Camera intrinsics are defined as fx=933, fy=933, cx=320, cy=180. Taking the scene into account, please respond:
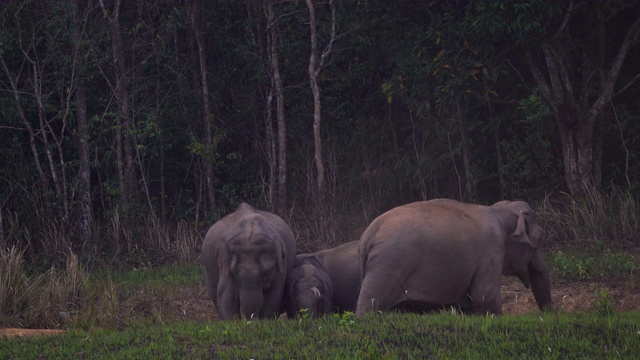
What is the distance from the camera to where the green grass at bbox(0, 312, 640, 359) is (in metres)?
7.66

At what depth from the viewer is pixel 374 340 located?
7.89 meters

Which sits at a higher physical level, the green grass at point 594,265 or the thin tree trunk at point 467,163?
the thin tree trunk at point 467,163

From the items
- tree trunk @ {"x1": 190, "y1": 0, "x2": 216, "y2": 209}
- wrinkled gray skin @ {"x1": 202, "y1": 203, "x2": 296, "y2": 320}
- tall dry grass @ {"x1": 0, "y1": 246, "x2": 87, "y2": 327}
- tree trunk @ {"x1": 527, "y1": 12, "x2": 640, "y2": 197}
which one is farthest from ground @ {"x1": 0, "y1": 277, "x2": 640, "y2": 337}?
tree trunk @ {"x1": 190, "y1": 0, "x2": 216, "y2": 209}

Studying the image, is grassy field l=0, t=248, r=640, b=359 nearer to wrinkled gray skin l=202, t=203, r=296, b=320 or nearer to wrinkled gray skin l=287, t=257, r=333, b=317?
wrinkled gray skin l=202, t=203, r=296, b=320

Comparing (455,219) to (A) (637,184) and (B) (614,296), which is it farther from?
(A) (637,184)

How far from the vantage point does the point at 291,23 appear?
2103 centimetres

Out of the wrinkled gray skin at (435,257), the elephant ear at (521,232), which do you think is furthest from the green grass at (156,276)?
the elephant ear at (521,232)

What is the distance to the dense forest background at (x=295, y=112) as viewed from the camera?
1775 cm

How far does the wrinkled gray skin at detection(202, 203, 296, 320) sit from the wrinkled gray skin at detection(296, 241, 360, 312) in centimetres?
75

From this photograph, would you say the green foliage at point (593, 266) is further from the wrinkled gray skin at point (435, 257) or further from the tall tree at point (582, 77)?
the wrinkled gray skin at point (435, 257)

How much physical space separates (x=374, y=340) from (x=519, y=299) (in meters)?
6.44

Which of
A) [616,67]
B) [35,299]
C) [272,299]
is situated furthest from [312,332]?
[616,67]

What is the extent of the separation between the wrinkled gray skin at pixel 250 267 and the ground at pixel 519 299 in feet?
6.74

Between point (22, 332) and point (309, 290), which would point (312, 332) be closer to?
point (309, 290)
